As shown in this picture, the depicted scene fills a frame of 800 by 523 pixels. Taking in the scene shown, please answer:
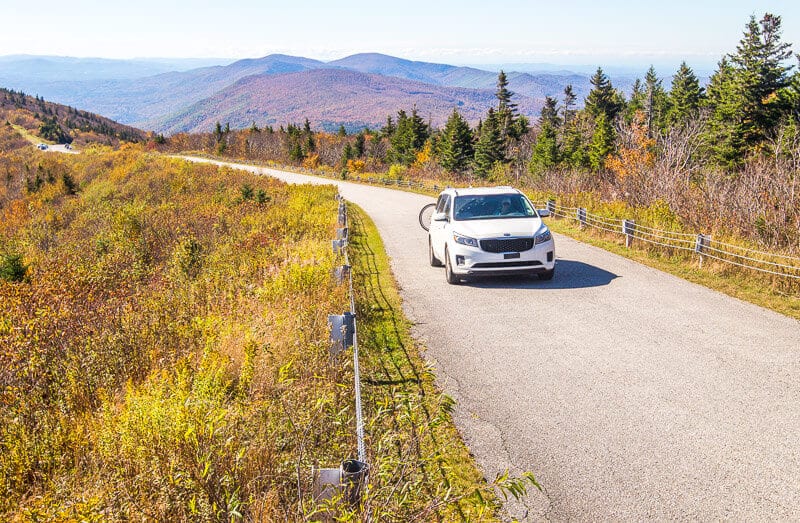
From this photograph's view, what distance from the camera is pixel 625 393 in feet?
20.9

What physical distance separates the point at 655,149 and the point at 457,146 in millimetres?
33193

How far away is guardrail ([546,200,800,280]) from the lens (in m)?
11.3

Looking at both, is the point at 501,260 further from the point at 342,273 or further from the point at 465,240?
the point at 342,273

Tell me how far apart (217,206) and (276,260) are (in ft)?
53.8

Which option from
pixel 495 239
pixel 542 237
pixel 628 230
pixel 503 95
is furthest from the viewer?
pixel 503 95

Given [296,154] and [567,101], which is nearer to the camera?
[296,154]

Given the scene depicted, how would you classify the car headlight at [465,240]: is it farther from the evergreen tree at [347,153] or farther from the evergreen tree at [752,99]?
the evergreen tree at [347,153]

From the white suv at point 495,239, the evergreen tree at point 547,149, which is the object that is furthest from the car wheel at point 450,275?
the evergreen tree at point 547,149

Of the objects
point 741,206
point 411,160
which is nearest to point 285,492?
point 741,206

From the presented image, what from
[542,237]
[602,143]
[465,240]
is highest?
[602,143]

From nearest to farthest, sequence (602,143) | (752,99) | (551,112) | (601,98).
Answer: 1. (752,99)
2. (602,143)
3. (601,98)
4. (551,112)

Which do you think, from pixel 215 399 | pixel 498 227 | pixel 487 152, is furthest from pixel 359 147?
pixel 215 399

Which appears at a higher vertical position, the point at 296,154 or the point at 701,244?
the point at 296,154

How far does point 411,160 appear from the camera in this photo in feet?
270
